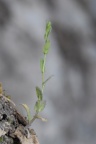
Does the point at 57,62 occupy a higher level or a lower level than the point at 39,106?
lower

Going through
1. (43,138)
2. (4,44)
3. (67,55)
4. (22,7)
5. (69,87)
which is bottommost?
(43,138)

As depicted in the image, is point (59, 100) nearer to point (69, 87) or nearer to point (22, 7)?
point (69, 87)

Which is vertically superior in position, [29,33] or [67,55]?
[29,33]

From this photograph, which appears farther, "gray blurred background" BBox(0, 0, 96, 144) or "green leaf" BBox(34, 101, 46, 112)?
"gray blurred background" BBox(0, 0, 96, 144)

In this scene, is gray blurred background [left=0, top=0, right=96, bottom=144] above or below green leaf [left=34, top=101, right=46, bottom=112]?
below

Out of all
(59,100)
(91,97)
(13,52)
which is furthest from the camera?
(91,97)

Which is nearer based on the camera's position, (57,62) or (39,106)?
(39,106)

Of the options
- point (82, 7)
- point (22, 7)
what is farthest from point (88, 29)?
point (22, 7)

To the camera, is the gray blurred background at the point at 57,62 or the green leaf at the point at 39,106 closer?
the green leaf at the point at 39,106
